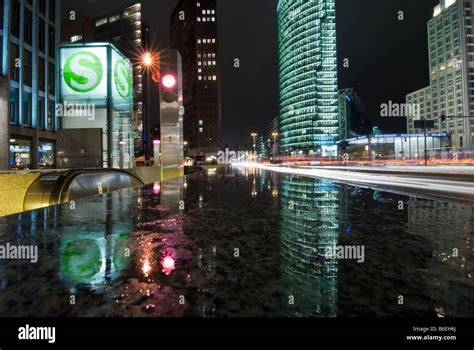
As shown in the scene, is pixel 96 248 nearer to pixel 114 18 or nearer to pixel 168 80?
pixel 168 80

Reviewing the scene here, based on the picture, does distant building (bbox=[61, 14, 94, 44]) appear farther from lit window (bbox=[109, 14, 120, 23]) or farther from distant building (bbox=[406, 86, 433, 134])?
distant building (bbox=[406, 86, 433, 134])

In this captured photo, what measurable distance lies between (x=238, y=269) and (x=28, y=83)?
37.1 metres

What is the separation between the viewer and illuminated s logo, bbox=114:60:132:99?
20.3 m

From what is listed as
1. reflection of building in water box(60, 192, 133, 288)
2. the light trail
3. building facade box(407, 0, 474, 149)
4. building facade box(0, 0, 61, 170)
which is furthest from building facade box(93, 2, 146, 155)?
building facade box(407, 0, 474, 149)

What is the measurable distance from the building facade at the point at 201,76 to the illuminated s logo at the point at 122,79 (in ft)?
345

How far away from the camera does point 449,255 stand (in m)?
1.90

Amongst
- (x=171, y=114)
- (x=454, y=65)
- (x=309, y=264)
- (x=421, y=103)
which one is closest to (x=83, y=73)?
(x=171, y=114)

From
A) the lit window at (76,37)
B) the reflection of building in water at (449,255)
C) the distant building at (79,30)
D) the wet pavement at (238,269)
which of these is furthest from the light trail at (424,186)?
the lit window at (76,37)

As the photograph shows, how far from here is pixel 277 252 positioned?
77.7 inches

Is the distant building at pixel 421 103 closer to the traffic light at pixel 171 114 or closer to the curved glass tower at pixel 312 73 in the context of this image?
the curved glass tower at pixel 312 73

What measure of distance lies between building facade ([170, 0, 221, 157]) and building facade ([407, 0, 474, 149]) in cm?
8826

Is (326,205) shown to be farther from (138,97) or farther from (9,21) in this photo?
(138,97)

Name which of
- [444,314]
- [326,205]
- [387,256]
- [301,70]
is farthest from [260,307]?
[301,70]

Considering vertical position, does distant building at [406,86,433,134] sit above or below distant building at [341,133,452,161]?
above
